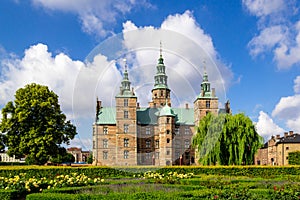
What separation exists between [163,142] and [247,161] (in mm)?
19784

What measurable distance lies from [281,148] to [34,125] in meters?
39.3

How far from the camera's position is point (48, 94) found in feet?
106

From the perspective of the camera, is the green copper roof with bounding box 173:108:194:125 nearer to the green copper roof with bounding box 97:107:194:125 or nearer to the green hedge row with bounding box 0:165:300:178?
the green copper roof with bounding box 97:107:194:125

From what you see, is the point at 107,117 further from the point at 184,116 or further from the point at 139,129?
the point at 184,116

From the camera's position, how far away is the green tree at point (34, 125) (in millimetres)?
29797

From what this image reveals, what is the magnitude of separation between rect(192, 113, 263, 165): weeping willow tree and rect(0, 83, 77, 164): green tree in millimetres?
13577

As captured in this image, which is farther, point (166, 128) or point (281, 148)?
point (281, 148)

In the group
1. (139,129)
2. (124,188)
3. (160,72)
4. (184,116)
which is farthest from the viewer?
(184,116)

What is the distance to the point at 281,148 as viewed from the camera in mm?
53094

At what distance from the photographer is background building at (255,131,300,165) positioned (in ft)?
171

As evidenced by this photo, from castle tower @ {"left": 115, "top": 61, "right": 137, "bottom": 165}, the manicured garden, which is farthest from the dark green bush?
castle tower @ {"left": 115, "top": 61, "right": 137, "bottom": 165}

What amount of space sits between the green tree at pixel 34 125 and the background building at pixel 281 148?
32.6 m

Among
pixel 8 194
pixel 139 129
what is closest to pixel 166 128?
pixel 139 129

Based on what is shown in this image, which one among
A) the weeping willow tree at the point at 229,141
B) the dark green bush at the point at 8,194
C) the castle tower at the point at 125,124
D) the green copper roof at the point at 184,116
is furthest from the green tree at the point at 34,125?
the green copper roof at the point at 184,116
